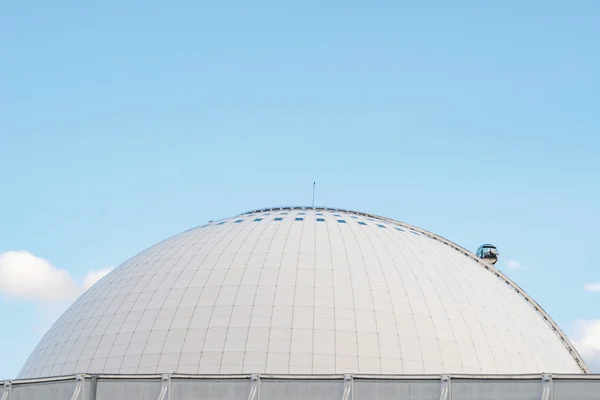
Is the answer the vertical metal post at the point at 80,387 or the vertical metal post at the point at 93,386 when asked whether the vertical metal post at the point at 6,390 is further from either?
the vertical metal post at the point at 93,386

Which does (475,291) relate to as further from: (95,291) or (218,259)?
(95,291)

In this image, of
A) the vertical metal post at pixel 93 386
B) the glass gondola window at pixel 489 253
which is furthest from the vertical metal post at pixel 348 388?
the glass gondola window at pixel 489 253

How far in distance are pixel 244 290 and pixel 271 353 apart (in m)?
5.37

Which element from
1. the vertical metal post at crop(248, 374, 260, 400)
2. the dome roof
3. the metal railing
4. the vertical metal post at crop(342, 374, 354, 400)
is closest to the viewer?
the metal railing

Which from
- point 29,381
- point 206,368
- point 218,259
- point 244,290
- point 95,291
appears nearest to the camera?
point 29,381

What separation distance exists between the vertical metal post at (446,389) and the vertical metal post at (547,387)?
13.0 feet

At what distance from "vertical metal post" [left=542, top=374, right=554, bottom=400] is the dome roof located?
32.9ft

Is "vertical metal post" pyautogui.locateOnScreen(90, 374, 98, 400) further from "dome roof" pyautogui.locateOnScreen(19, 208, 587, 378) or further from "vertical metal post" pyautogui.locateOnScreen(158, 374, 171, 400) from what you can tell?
"dome roof" pyautogui.locateOnScreen(19, 208, 587, 378)

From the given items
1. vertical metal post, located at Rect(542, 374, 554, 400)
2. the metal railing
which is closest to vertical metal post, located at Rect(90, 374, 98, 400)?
the metal railing

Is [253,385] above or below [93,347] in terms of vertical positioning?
below

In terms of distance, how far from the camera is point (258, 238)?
55531mm

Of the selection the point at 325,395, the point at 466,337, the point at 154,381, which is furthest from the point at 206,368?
the point at 466,337

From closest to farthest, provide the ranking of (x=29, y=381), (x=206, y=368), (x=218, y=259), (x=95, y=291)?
(x=29, y=381)
(x=206, y=368)
(x=218, y=259)
(x=95, y=291)

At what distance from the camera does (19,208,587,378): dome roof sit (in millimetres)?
46344
